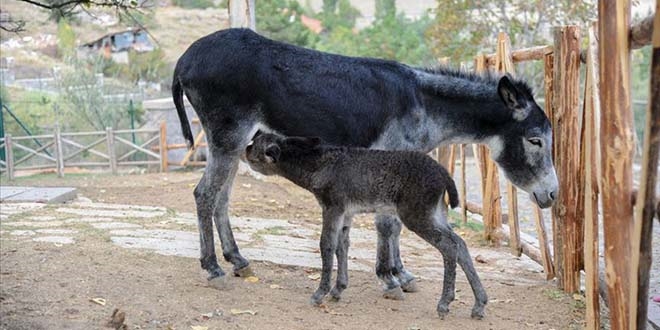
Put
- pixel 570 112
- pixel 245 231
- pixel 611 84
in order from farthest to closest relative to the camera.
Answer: pixel 245 231 < pixel 570 112 < pixel 611 84

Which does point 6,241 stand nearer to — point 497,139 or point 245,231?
point 245,231

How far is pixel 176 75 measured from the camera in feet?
18.3

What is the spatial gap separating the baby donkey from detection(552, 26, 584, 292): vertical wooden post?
93 cm

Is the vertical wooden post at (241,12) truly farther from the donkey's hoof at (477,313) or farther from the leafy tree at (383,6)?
the leafy tree at (383,6)

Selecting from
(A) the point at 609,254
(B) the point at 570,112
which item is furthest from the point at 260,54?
(A) the point at 609,254

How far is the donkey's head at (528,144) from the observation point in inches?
210

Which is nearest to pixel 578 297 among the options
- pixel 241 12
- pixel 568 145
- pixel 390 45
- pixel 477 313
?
pixel 477 313

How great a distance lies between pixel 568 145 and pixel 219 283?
108 inches

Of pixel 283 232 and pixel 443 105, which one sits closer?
pixel 443 105

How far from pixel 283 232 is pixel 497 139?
2990 millimetres

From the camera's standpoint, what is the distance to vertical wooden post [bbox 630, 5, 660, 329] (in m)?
2.83

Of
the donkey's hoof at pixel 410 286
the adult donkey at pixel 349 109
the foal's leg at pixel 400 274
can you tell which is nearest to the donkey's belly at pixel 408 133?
the adult donkey at pixel 349 109

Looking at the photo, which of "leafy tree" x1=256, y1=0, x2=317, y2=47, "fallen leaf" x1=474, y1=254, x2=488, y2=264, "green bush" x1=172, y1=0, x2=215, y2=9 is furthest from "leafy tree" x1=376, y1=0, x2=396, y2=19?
Answer: "fallen leaf" x1=474, y1=254, x2=488, y2=264

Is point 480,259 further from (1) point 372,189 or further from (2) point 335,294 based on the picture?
(1) point 372,189
